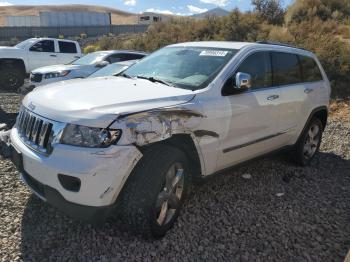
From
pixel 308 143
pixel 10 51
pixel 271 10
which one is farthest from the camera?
pixel 271 10

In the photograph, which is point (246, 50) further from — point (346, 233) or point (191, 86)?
point (346, 233)

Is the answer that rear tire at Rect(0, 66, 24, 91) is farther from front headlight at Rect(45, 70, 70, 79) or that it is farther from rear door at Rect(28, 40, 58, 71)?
front headlight at Rect(45, 70, 70, 79)

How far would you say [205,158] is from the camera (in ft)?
12.0

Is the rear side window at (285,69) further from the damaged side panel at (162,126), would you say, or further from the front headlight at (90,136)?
the front headlight at (90,136)

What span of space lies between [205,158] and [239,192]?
3.42 feet

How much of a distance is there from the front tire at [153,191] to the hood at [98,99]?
40cm

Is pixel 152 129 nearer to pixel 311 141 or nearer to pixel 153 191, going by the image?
pixel 153 191

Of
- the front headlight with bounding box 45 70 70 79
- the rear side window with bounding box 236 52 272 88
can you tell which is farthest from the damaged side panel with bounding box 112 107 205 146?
the front headlight with bounding box 45 70 70 79

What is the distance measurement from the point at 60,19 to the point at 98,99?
5840 centimetres

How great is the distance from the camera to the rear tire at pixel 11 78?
11.9 meters

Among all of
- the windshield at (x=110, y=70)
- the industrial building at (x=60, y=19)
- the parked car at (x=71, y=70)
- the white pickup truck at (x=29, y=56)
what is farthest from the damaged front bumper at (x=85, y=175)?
the industrial building at (x=60, y=19)

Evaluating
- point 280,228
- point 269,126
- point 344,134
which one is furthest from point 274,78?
point 344,134

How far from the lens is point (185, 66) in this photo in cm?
416

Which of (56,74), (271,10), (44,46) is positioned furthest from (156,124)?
(271,10)
